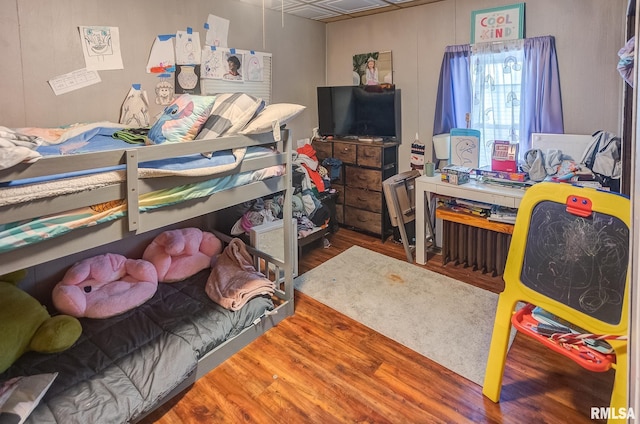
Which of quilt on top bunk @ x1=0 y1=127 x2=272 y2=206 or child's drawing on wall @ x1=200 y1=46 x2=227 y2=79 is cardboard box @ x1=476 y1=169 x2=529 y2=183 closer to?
quilt on top bunk @ x1=0 y1=127 x2=272 y2=206

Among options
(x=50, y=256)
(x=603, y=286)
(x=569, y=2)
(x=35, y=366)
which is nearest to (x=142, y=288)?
(x=35, y=366)

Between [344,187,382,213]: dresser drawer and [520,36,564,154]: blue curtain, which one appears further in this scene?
[344,187,382,213]: dresser drawer

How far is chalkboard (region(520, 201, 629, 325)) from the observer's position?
4.98ft

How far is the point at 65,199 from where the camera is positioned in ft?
4.65

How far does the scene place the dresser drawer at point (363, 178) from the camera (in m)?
3.89

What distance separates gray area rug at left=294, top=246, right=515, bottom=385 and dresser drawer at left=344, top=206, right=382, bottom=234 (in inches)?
17.2

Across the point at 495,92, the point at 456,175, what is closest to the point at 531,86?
the point at 495,92

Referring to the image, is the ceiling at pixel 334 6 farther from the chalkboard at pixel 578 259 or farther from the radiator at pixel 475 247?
the chalkboard at pixel 578 259

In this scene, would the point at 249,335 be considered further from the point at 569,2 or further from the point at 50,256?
the point at 569,2

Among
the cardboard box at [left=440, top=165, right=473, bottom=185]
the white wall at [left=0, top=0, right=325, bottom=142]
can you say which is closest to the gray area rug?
the cardboard box at [left=440, top=165, right=473, bottom=185]

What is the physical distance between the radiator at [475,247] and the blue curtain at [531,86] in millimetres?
767

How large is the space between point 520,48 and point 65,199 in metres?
3.25

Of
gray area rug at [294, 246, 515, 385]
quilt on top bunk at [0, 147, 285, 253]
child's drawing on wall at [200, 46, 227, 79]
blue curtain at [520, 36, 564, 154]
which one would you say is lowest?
gray area rug at [294, 246, 515, 385]

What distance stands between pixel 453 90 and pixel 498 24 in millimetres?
608
